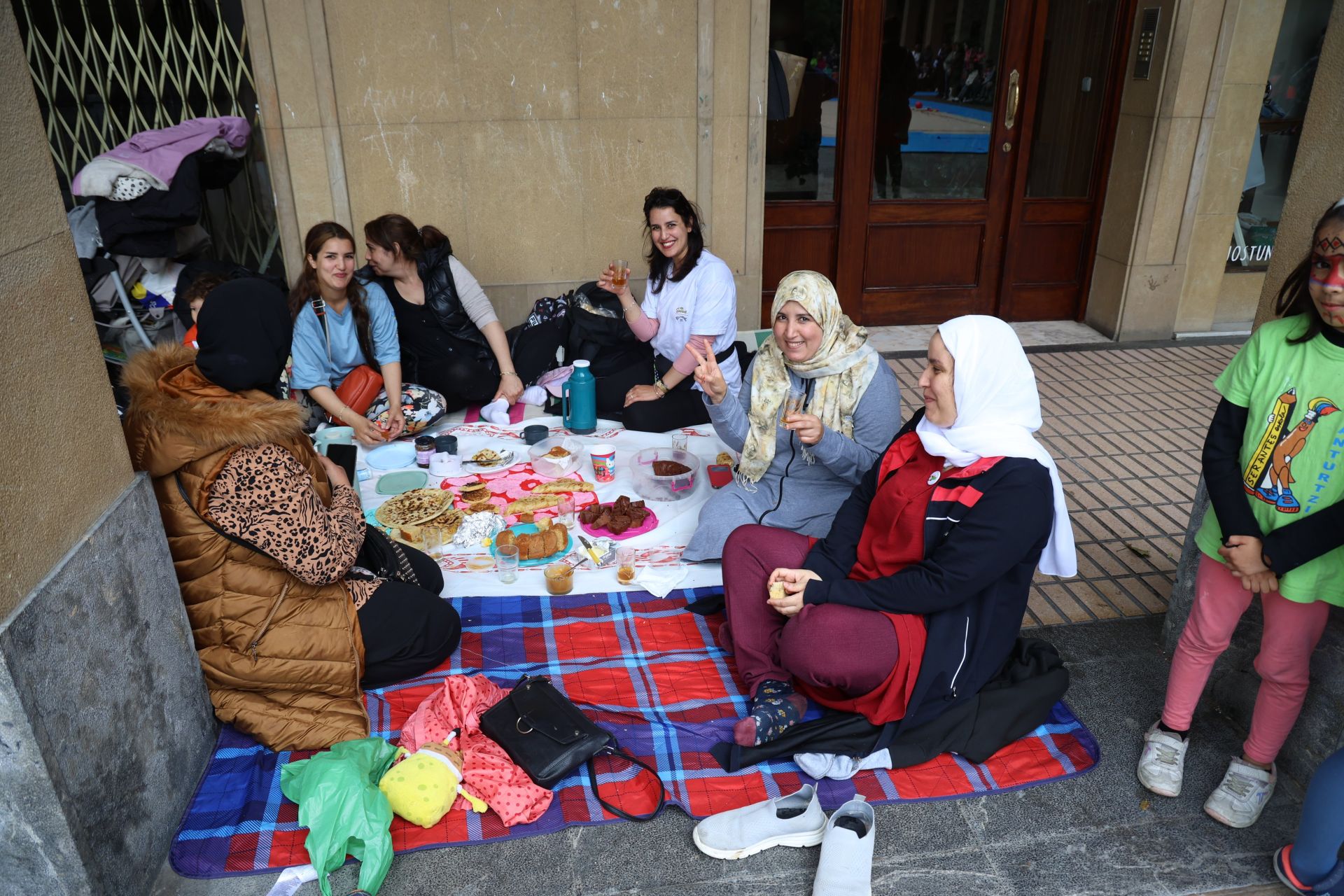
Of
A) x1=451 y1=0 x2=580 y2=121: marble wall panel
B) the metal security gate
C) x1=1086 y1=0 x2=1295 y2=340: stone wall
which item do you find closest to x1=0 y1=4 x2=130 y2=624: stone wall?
x1=451 y1=0 x2=580 y2=121: marble wall panel

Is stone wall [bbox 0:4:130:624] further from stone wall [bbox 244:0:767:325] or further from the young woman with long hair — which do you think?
stone wall [bbox 244:0:767:325]

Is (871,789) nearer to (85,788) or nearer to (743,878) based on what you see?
(743,878)

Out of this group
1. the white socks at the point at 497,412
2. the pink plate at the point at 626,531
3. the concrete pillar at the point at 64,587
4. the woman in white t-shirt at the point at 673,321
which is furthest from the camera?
the white socks at the point at 497,412

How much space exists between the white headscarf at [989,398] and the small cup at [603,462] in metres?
1.99

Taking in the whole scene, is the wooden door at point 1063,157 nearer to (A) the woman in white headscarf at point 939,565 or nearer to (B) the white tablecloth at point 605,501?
(B) the white tablecloth at point 605,501

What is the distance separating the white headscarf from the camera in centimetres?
257

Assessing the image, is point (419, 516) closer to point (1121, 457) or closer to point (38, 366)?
point (38, 366)

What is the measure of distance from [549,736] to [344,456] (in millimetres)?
1585

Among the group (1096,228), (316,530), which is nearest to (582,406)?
(316,530)

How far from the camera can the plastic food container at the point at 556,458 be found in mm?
4445

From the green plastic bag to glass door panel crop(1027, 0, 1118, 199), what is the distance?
6.06m

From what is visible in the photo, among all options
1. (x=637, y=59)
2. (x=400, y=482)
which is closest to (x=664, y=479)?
(x=400, y=482)

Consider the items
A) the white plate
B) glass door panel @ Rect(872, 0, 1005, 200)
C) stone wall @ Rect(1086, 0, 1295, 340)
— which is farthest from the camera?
glass door panel @ Rect(872, 0, 1005, 200)

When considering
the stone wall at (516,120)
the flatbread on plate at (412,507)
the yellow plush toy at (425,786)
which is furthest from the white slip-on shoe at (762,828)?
the stone wall at (516,120)
